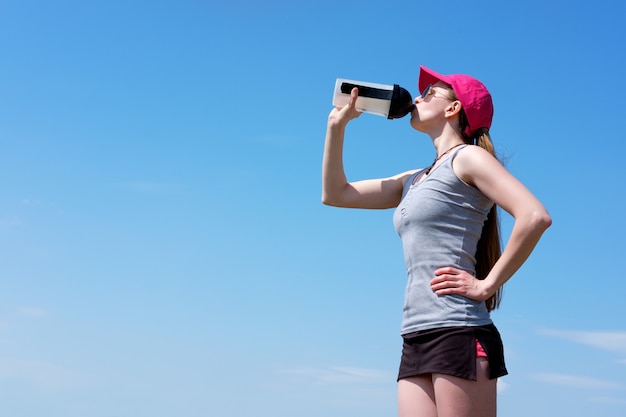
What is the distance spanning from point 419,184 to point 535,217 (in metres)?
0.65

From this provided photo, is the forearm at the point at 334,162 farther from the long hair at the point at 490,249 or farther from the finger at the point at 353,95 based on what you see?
the long hair at the point at 490,249

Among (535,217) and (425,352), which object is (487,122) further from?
(425,352)

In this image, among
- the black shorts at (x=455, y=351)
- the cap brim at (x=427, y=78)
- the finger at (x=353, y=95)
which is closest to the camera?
the black shorts at (x=455, y=351)

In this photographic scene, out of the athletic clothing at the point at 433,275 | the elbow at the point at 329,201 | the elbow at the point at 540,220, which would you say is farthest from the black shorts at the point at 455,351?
the elbow at the point at 329,201

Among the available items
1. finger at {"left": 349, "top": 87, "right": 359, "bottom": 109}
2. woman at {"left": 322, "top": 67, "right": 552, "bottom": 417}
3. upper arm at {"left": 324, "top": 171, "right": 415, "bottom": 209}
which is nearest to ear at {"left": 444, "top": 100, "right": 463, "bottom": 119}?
woman at {"left": 322, "top": 67, "right": 552, "bottom": 417}

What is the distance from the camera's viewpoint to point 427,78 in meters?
4.11

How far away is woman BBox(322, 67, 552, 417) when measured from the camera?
10.9ft

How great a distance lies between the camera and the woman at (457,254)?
131 inches

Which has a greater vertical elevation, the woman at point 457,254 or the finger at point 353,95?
the finger at point 353,95

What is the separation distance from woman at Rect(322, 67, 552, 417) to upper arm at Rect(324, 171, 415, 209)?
254 mm

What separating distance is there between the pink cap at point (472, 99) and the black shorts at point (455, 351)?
108cm

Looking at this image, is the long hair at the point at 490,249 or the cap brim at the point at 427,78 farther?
the cap brim at the point at 427,78

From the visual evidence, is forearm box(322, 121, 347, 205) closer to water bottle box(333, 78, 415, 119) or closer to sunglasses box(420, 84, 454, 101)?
water bottle box(333, 78, 415, 119)

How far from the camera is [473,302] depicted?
11.3ft
